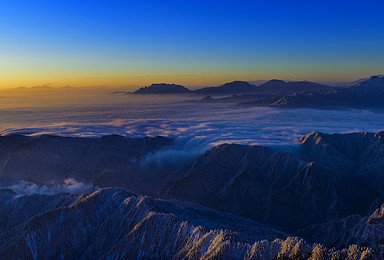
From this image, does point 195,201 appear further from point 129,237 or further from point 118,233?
point 129,237

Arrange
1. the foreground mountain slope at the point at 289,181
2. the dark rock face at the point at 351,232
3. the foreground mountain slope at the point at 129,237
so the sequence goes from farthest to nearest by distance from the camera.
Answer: the foreground mountain slope at the point at 289,181
the dark rock face at the point at 351,232
the foreground mountain slope at the point at 129,237

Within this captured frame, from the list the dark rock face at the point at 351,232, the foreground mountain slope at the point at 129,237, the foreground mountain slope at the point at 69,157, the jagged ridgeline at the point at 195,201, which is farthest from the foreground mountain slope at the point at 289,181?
the foreground mountain slope at the point at 129,237

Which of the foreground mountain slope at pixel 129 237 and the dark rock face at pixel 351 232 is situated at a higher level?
the foreground mountain slope at pixel 129 237

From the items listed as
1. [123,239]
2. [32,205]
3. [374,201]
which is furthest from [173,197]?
[374,201]

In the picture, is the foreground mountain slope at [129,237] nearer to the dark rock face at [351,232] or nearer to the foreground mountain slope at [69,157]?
the dark rock face at [351,232]

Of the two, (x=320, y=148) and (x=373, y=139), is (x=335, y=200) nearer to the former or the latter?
(x=320, y=148)

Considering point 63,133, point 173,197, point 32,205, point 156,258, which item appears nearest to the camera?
point 156,258
